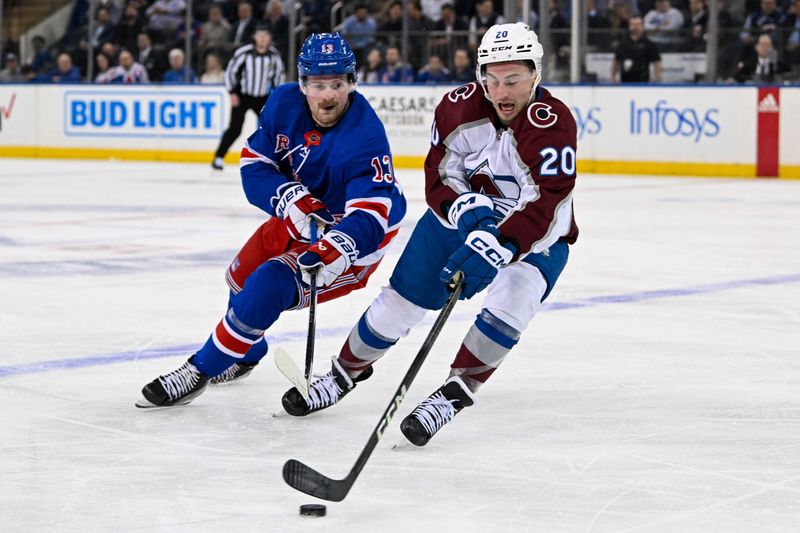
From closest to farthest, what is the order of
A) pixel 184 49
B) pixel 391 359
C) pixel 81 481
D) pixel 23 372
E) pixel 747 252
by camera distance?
1. pixel 81 481
2. pixel 23 372
3. pixel 391 359
4. pixel 747 252
5. pixel 184 49

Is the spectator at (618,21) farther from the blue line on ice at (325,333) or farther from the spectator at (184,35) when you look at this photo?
the blue line on ice at (325,333)

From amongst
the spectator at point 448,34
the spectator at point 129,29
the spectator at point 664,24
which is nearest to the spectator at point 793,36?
the spectator at point 664,24

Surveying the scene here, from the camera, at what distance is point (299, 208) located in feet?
11.4

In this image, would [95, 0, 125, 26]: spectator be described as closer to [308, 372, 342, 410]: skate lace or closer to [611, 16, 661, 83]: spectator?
[611, 16, 661, 83]: spectator

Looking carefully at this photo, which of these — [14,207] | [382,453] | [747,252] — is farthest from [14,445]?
[14,207]

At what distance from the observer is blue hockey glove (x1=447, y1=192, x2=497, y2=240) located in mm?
3115

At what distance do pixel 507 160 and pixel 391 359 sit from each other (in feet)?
3.44

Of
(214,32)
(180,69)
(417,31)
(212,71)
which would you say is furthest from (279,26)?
(417,31)

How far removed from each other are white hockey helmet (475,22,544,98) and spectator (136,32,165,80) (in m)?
12.7

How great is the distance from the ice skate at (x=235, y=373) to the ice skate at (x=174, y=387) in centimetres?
29

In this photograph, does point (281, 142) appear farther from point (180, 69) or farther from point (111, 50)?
point (111, 50)

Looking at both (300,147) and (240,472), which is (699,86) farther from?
(240,472)

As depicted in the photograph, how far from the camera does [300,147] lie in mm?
3598

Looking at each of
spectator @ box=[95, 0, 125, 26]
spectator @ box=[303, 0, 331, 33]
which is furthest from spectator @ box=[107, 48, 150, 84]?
spectator @ box=[303, 0, 331, 33]
